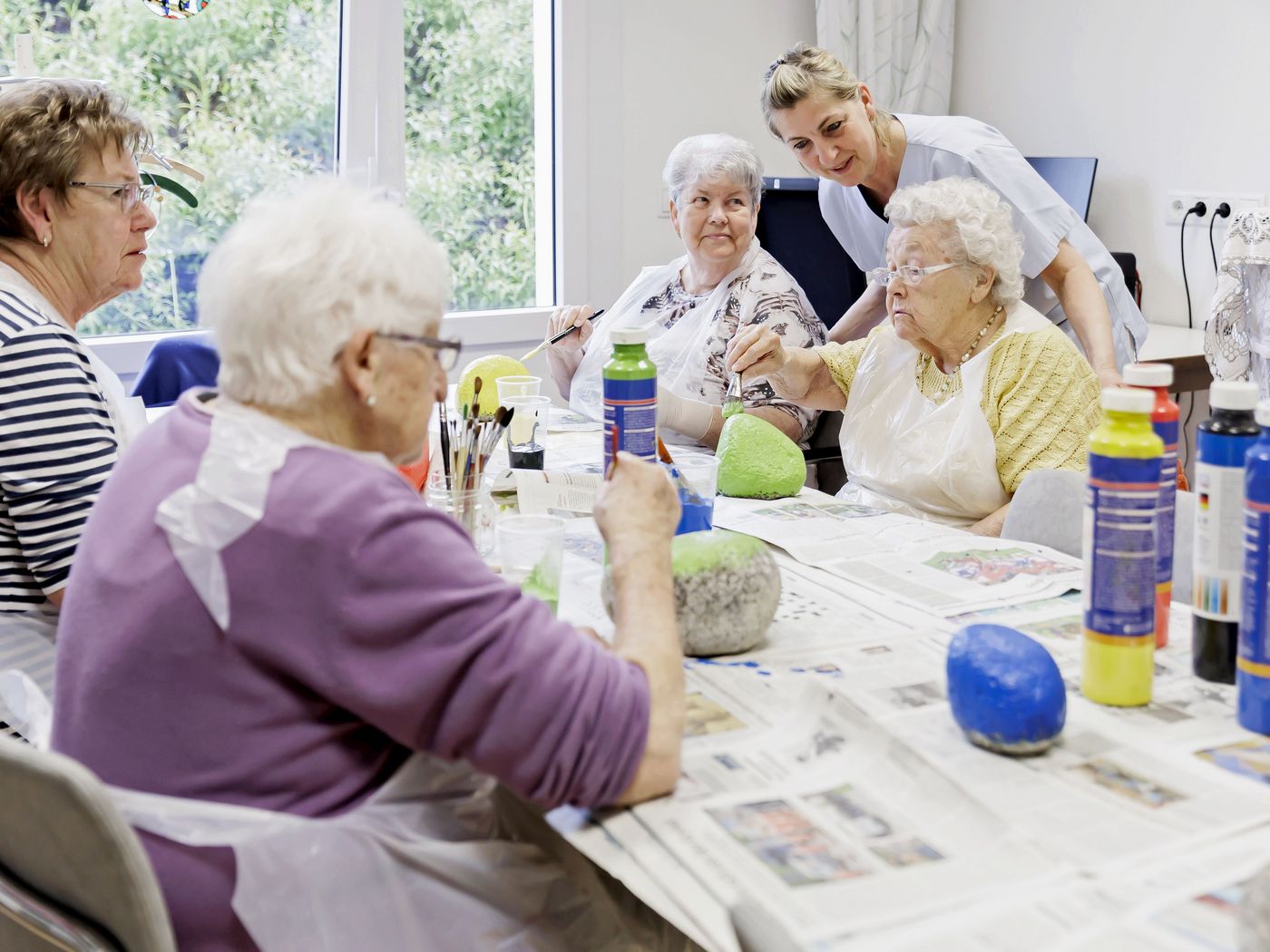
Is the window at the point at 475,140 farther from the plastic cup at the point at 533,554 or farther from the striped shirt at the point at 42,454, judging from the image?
the plastic cup at the point at 533,554

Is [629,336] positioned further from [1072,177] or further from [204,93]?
[1072,177]

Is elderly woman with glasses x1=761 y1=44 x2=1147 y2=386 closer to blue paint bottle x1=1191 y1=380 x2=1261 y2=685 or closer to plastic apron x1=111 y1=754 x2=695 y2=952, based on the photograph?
blue paint bottle x1=1191 y1=380 x2=1261 y2=685

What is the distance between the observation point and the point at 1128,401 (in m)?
1.03

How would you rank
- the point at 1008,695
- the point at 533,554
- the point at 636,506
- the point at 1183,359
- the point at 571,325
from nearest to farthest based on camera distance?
the point at 1008,695 → the point at 636,506 → the point at 533,554 → the point at 571,325 → the point at 1183,359

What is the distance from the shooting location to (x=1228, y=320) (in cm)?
277

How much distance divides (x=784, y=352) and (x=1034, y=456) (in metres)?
0.53

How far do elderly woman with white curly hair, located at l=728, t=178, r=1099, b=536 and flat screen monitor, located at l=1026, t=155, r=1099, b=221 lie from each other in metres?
1.77

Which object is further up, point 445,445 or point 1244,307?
point 1244,307

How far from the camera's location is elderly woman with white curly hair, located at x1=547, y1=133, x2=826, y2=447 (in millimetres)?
2490

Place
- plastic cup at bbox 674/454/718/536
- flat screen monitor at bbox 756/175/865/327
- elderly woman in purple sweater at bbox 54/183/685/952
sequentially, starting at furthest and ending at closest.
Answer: flat screen monitor at bbox 756/175/865/327, plastic cup at bbox 674/454/718/536, elderly woman in purple sweater at bbox 54/183/685/952

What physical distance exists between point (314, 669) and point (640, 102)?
3.36 m

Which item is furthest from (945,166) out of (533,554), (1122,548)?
(1122,548)

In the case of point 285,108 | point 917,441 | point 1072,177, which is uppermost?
point 285,108

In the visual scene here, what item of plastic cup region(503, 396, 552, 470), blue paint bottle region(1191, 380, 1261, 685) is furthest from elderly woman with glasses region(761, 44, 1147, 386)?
blue paint bottle region(1191, 380, 1261, 685)
